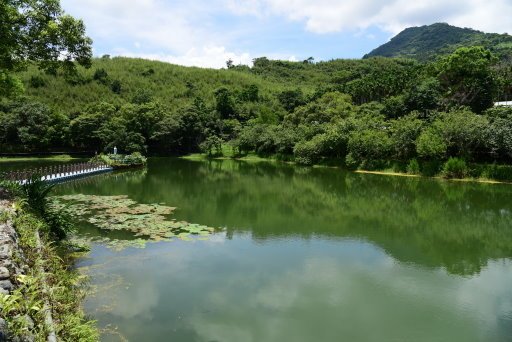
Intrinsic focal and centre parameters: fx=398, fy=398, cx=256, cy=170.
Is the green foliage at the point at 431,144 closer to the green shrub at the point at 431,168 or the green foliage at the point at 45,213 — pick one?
the green shrub at the point at 431,168

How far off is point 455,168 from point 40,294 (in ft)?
104

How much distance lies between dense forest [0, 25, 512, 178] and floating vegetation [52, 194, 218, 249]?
19.5ft

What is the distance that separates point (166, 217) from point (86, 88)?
59199mm

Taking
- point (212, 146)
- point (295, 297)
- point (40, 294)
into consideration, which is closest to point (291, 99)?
point (212, 146)

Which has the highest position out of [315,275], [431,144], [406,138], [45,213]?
[406,138]

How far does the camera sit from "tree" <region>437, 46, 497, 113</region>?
4388 centimetres

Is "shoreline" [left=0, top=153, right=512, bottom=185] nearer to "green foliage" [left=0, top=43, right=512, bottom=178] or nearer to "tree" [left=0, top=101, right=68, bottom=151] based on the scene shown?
"green foliage" [left=0, top=43, right=512, bottom=178]

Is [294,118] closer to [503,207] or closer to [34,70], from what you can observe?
[503,207]

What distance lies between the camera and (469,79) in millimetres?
44844

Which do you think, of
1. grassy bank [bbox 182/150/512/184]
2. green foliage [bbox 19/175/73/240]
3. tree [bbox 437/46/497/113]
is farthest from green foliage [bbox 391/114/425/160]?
green foliage [bbox 19/175/73/240]

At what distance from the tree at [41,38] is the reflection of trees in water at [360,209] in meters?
8.19

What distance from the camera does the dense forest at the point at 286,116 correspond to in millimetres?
33562

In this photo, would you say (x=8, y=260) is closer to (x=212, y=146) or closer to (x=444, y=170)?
(x=444, y=170)

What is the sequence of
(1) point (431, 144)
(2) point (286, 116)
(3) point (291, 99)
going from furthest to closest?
(3) point (291, 99) → (2) point (286, 116) → (1) point (431, 144)
